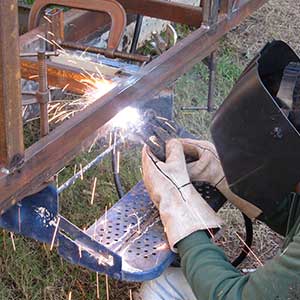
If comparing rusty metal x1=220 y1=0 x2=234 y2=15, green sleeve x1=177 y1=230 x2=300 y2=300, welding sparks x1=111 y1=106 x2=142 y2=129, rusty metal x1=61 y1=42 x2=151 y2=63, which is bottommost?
green sleeve x1=177 y1=230 x2=300 y2=300

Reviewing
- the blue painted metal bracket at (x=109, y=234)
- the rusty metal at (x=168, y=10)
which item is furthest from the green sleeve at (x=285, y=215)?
the rusty metal at (x=168, y=10)

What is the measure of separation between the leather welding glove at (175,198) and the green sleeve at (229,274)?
39 mm

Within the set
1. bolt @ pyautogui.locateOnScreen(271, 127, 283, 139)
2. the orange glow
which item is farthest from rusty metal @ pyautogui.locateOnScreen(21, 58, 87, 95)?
bolt @ pyautogui.locateOnScreen(271, 127, 283, 139)

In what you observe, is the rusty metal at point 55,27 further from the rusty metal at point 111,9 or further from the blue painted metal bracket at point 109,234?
the blue painted metal bracket at point 109,234

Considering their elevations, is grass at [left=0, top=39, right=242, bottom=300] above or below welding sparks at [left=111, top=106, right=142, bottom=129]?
below

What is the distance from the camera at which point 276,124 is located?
1971mm

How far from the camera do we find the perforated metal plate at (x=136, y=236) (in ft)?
7.47

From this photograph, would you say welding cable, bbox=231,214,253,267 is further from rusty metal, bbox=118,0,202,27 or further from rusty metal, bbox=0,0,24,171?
rusty metal, bbox=0,0,24,171

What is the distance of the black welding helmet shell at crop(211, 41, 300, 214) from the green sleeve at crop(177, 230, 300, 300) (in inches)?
8.0

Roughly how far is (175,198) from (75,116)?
54cm

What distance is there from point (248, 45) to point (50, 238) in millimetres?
3832

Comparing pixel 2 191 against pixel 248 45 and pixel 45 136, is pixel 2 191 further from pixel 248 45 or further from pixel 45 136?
pixel 248 45

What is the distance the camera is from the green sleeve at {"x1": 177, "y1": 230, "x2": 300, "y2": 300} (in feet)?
6.11

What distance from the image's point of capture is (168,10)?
3150 millimetres
